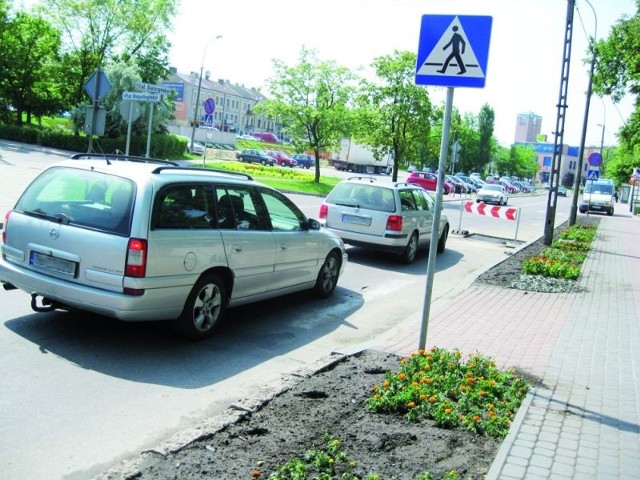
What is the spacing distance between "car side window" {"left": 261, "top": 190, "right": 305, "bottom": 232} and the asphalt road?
107 centimetres

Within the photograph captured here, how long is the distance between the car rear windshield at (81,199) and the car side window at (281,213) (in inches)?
78.2

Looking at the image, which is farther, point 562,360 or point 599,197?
point 599,197

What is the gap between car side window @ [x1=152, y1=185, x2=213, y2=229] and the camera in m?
5.84

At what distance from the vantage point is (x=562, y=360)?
6289 millimetres

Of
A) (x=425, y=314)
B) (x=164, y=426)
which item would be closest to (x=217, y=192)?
(x=425, y=314)

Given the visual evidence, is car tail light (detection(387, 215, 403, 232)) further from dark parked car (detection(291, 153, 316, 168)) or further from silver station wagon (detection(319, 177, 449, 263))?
dark parked car (detection(291, 153, 316, 168))

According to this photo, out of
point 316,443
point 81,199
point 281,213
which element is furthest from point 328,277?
point 316,443

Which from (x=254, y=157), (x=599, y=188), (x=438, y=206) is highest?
(x=254, y=157)

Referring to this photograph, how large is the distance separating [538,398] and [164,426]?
111 inches

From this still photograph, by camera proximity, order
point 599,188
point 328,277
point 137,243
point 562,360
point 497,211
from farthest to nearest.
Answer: point 599,188 < point 497,211 < point 328,277 < point 562,360 < point 137,243

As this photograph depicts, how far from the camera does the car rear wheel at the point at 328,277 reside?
8680 mm

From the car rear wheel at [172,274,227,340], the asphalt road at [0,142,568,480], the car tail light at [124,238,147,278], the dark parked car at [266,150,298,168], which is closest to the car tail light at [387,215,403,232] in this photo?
the asphalt road at [0,142,568,480]

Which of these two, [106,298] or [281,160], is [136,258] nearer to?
[106,298]

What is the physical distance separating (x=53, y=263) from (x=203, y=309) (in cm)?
144
